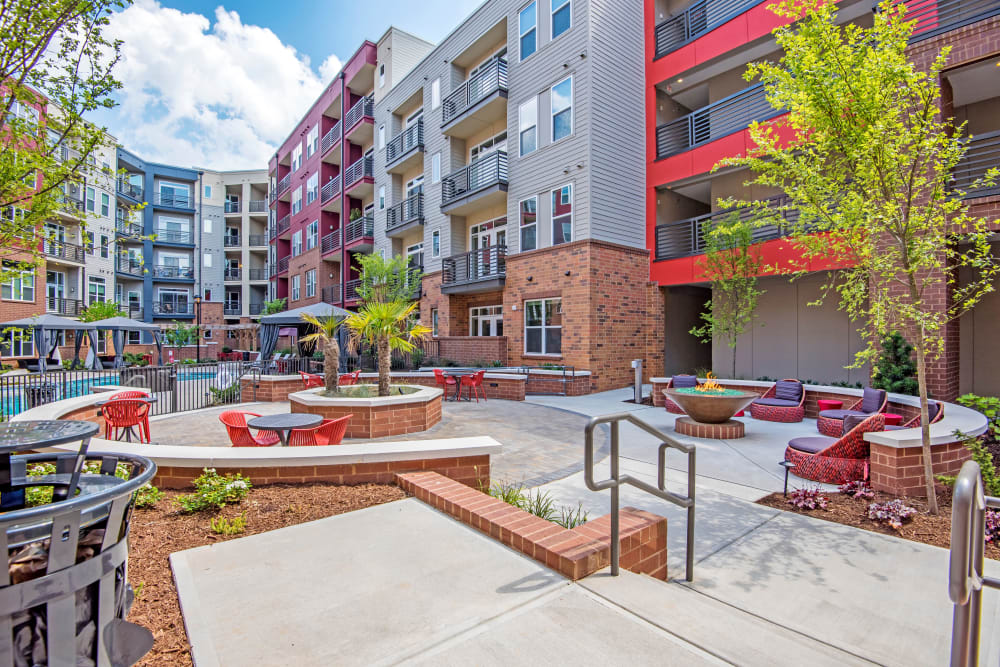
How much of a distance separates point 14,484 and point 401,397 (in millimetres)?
6808

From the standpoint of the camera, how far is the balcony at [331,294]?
1127 inches

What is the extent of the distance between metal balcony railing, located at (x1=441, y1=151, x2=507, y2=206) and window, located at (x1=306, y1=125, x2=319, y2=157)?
16.1m

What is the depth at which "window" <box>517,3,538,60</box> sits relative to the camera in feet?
53.5

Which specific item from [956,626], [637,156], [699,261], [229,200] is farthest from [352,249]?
[956,626]

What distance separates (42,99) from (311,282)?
91.7 ft

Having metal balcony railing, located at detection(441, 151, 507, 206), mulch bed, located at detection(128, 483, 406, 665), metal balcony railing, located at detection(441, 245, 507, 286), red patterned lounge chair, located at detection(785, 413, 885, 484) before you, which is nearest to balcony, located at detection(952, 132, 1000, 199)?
red patterned lounge chair, located at detection(785, 413, 885, 484)

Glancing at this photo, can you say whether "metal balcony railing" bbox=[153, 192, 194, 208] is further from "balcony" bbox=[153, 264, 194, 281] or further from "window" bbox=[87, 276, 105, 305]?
"window" bbox=[87, 276, 105, 305]

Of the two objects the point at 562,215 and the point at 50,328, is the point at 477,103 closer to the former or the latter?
the point at 562,215

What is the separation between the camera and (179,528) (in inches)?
138

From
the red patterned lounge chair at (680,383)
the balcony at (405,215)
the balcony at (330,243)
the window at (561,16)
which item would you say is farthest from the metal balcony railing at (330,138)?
the red patterned lounge chair at (680,383)

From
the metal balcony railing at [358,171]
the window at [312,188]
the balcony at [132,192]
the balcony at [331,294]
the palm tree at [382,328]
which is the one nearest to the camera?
the palm tree at [382,328]

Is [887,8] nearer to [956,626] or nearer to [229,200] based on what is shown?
[956,626]

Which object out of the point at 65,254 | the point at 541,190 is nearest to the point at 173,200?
the point at 65,254

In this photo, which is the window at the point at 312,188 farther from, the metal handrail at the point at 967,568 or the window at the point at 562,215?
the metal handrail at the point at 967,568
